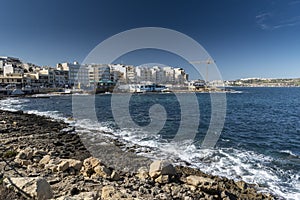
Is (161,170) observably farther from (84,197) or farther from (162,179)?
(84,197)

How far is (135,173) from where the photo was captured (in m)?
7.08

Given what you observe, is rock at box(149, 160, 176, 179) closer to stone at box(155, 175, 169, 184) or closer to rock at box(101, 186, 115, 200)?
stone at box(155, 175, 169, 184)

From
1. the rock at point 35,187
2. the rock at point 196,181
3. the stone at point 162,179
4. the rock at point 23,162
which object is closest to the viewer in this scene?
the rock at point 35,187

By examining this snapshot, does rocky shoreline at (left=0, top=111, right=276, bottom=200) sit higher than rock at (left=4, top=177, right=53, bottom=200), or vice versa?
rock at (left=4, top=177, right=53, bottom=200)

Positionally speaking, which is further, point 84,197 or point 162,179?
point 162,179

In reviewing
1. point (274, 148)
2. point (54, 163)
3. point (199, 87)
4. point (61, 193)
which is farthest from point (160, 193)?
point (199, 87)

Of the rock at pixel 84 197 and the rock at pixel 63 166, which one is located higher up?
the rock at pixel 84 197

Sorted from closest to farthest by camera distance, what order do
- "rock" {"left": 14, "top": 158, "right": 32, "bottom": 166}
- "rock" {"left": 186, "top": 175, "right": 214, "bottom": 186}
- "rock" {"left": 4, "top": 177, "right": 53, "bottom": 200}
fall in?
"rock" {"left": 4, "top": 177, "right": 53, "bottom": 200} < "rock" {"left": 186, "top": 175, "right": 214, "bottom": 186} < "rock" {"left": 14, "top": 158, "right": 32, "bottom": 166}

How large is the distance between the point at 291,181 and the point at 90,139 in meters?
10.4

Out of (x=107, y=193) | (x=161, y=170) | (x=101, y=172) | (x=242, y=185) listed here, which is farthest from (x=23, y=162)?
(x=242, y=185)

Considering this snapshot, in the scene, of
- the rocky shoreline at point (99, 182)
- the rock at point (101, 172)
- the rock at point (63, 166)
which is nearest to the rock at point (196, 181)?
the rocky shoreline at point (99, 182)

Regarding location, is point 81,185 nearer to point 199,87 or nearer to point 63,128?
point 63,128

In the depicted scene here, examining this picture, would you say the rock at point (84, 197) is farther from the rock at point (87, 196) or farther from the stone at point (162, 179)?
the stone at point (162, 179)

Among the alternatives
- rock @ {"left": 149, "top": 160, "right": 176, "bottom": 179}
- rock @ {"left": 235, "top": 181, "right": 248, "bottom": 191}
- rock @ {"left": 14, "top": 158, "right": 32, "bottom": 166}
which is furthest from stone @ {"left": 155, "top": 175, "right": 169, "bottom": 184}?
rock @ {"left": 14, "top": 158, "right": 32, "bottom": 166}
